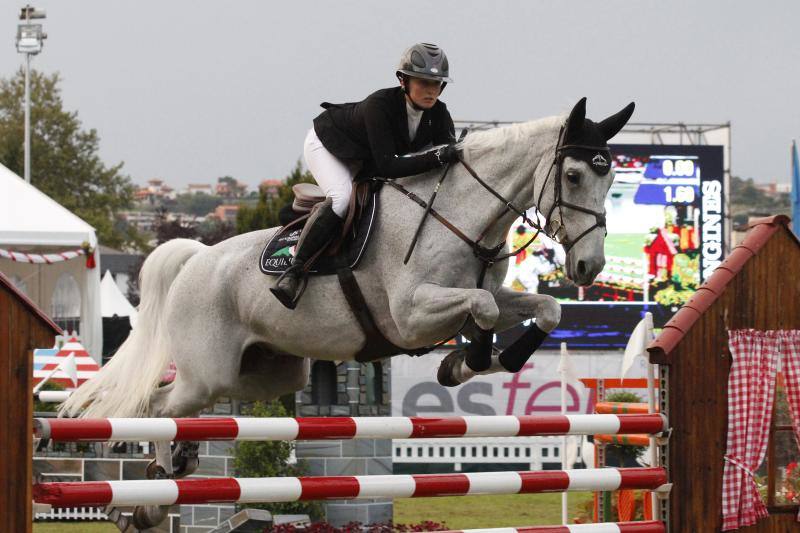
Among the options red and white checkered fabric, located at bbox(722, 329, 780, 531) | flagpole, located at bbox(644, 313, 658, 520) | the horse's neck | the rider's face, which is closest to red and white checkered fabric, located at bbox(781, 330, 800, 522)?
red and white checkered fabric, located at bbox(722, 329, 780, 531)

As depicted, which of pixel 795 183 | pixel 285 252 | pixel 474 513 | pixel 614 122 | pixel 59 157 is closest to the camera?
pixel 614 122

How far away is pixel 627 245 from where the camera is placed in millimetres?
18422

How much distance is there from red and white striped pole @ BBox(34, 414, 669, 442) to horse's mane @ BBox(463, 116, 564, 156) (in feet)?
3.41

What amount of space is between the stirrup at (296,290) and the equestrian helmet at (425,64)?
850 mm

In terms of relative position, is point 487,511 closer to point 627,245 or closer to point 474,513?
point 474,513

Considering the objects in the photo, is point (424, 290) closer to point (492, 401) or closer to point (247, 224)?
point (492, 401)

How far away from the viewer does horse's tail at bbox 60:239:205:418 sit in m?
5.48

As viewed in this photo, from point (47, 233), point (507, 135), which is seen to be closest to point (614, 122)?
point (507, 135)

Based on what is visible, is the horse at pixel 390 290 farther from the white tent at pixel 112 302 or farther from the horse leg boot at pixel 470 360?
the white tent at pixel 112 302

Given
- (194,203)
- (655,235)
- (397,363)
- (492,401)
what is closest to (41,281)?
(397,363)

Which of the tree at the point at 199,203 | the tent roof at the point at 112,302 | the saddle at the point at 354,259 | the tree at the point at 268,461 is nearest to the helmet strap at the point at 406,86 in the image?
the saddle at the point at 354,259

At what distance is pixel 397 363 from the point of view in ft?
56.4

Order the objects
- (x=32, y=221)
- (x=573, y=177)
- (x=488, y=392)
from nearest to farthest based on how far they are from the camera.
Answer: (x=573, y=177) → (x=32, y=221) → (x=488, y=392)

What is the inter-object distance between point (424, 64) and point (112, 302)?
21.9m
